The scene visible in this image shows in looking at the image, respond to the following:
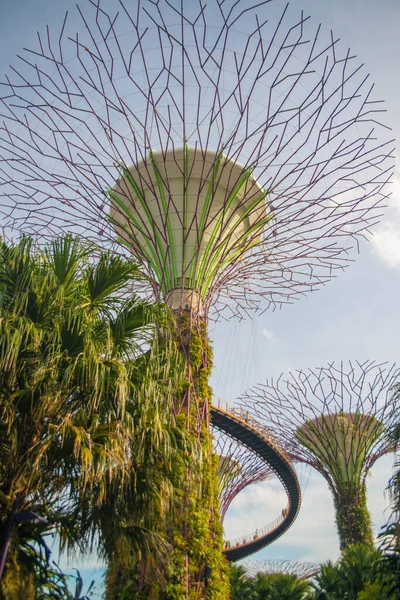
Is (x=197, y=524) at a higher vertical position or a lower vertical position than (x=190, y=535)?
higher

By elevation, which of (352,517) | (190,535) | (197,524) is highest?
(352,517)

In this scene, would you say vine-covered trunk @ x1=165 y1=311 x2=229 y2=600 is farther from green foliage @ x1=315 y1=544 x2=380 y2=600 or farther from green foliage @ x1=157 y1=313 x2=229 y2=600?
green foliage @ x1=315 y1=544 x2=380 y2=600

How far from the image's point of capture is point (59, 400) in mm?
6438

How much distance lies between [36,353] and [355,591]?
1189 centimetres

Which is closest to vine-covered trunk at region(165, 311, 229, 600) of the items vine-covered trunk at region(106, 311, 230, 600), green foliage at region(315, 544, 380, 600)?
vine-covered trunk at region(106, 311, 230, 600)

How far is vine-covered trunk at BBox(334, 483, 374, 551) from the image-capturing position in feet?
72.7

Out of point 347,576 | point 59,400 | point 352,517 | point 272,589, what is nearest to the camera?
point 59,400

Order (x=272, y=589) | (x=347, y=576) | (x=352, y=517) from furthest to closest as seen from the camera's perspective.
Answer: (x=352, y=517) < (x=272, y=589) < (x=347, y=576)

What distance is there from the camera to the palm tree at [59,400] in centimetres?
595

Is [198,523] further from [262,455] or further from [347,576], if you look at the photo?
[262,455]

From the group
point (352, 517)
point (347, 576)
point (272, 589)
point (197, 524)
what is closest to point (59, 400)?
point (197, 524)

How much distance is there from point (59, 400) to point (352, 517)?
1946 centimetres

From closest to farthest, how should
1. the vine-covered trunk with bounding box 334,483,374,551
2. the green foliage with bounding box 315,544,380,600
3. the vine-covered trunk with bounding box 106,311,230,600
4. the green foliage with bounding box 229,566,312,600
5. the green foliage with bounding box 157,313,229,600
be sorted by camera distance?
1. the vine-covered trunk with bounding box 106,311,230,600
2. the green foliage with bounding box 157,313,229,600
3. the green foliage with bounding box 315,544,380,600
4. the green foliage with bounding box 229,566,312,600
5. the vine-covered trunk with bounding box 334,483,374,551

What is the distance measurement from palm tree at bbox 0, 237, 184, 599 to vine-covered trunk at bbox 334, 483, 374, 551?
1822 cm
